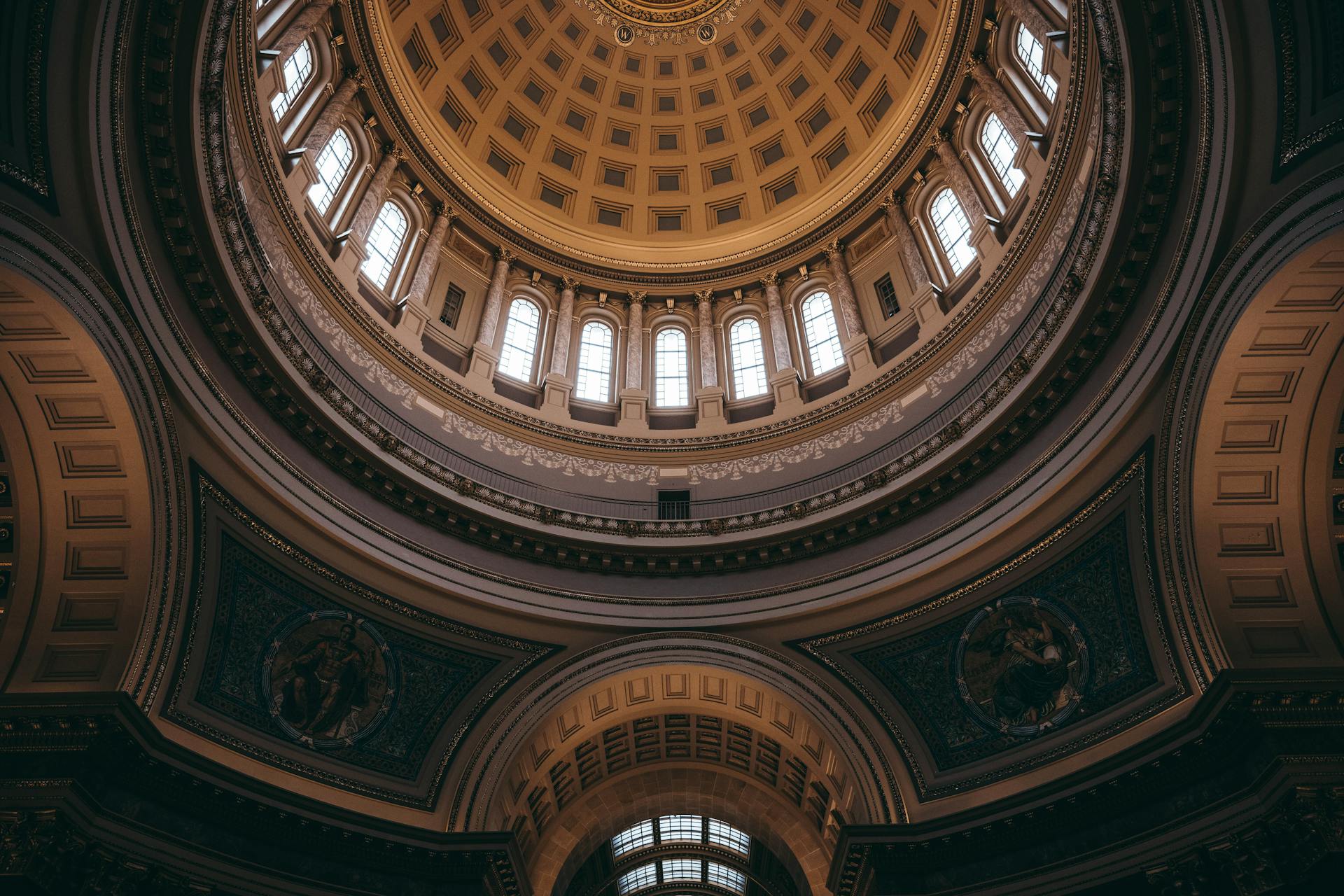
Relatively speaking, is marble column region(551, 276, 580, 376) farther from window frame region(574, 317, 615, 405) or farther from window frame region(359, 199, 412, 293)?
window frame region(359, 199, 412, 293)

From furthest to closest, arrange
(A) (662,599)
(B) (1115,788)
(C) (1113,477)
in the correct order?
(A) (662,599)
(C) (1113,477)
(B) (1115,788)

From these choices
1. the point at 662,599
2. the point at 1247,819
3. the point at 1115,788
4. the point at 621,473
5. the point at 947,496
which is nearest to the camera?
the point at 1247,819

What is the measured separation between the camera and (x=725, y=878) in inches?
1115

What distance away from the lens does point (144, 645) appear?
46.2 feet

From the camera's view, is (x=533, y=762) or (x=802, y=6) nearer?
(x=533, y=762)

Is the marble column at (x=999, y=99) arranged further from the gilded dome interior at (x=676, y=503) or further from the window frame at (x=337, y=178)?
the window frame at (x=337, y=178)

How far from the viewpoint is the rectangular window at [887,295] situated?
2433cm

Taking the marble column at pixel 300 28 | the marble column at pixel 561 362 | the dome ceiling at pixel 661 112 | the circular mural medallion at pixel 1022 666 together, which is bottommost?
the circular mural medallion at pixel 1022 666

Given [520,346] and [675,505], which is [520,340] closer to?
[520,346]

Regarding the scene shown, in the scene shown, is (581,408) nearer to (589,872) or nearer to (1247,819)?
(589,872)

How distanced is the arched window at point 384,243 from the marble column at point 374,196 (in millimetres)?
322

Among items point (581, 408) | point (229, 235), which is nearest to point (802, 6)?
point (581, 408)

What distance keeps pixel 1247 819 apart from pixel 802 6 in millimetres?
26495

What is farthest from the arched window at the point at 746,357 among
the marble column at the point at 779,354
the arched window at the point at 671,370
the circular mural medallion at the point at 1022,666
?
the circular mural medallion at the point at 1022,666
